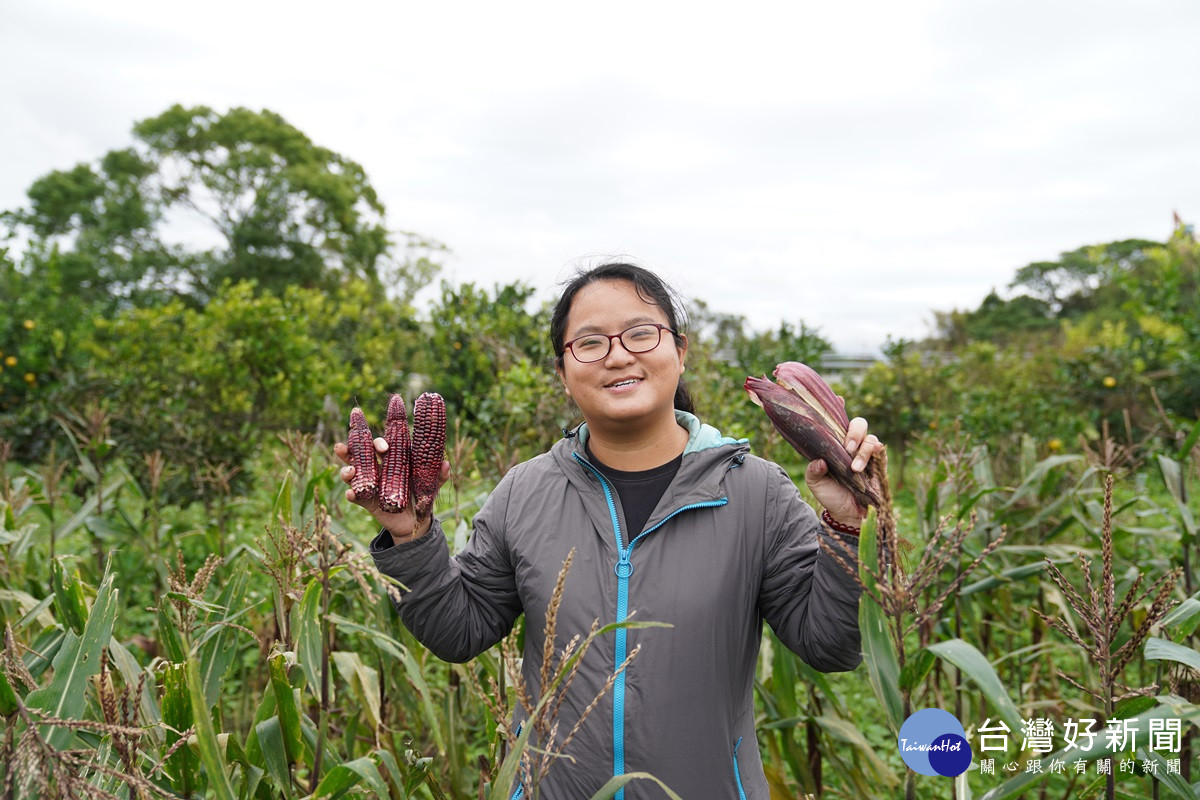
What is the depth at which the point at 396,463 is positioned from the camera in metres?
1.32

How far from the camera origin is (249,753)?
4.92 feet

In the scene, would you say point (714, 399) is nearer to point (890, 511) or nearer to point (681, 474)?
point (681, 474)

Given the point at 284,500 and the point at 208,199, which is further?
the point at 208,199

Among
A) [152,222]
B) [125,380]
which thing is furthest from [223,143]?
[125,380]

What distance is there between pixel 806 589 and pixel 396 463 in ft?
2.62

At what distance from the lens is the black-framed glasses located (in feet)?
4.86

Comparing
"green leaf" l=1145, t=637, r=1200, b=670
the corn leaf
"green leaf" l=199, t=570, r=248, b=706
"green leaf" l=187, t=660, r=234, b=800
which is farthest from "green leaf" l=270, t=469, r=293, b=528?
"green leaf" l=1145, t=637, r=1200, b=670

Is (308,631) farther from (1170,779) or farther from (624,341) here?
(1170,779)

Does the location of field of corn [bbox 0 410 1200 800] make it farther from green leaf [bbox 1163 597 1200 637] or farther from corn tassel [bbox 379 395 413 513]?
corn tassel [bbox 379 395 413 513]

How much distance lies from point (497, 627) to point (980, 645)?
2.30m

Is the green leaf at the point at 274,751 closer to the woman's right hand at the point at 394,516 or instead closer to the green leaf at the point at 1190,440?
the woman's right hand at the point at 394,516

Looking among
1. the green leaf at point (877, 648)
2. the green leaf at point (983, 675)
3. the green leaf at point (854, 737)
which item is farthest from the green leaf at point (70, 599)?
the green leaf at point (854, 737)

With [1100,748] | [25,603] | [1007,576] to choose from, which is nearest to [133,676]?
[25,603]

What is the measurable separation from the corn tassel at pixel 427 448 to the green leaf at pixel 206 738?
44 cm
